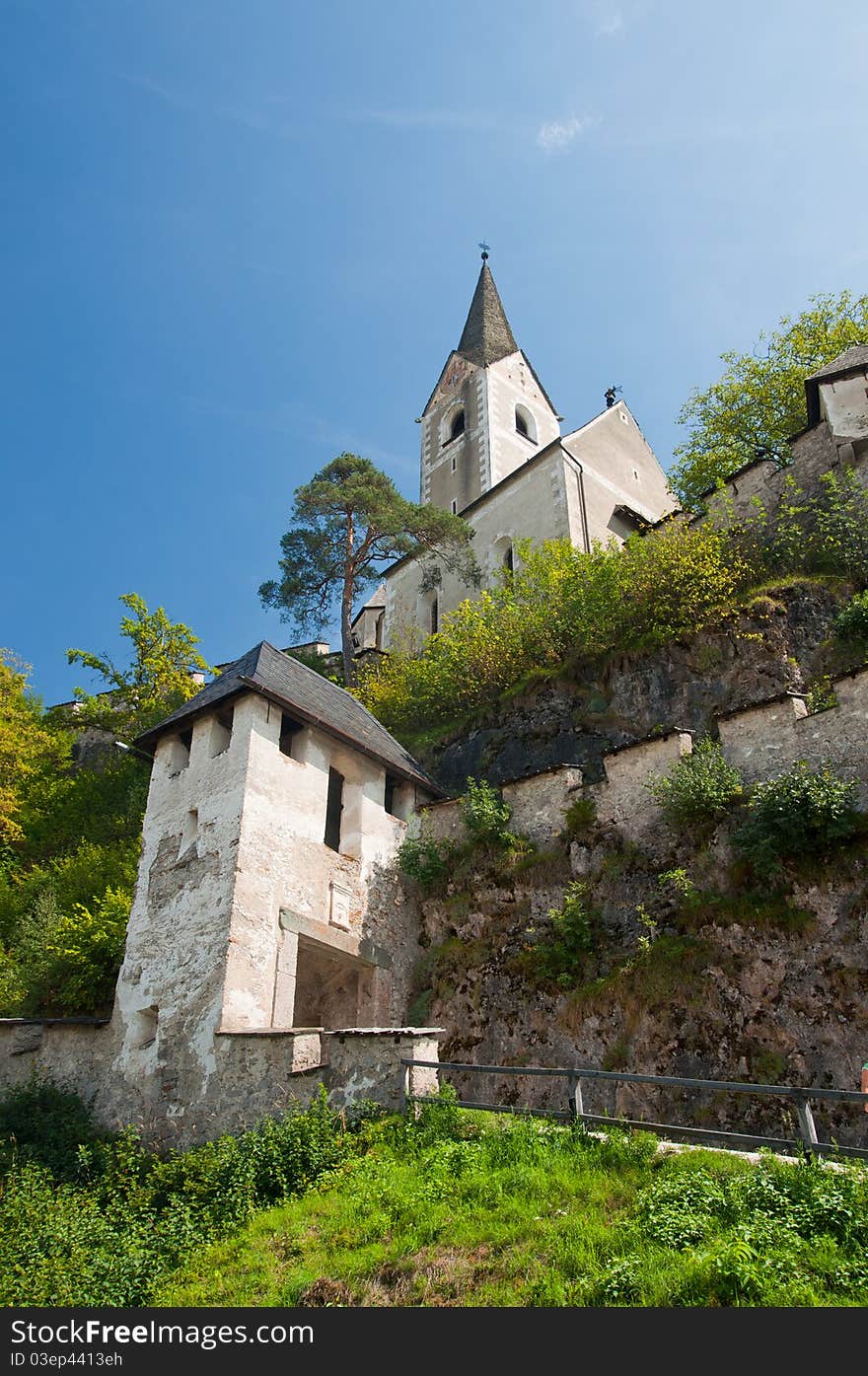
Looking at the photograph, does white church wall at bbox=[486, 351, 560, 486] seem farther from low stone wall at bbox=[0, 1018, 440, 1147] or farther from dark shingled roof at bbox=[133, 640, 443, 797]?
low stone wall at bbox=[0, 1018, 440, 1147]

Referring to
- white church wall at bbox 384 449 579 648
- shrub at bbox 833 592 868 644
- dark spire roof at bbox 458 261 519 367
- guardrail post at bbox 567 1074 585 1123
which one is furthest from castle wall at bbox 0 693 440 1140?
dark spire roof at bbox 458 261 519 367

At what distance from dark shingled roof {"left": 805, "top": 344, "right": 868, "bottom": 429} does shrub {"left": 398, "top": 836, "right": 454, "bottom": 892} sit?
13.3 m

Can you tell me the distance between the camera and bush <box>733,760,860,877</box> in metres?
11.5

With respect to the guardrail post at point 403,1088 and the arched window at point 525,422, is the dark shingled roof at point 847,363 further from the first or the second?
the guardrail post at point 403,1088

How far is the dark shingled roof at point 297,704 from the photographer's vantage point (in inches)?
630

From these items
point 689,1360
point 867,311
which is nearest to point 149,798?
point 689,1360

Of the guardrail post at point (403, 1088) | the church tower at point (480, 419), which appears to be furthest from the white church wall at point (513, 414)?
the guardrail post at point (403, 1088)

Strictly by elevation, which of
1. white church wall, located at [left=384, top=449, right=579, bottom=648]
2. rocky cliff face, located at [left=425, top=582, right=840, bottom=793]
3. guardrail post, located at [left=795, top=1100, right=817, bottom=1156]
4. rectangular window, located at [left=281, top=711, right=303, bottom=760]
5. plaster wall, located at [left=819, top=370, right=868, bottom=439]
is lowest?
guardrail post, located at [left=795, top=1100, right=817, bottom=1156]

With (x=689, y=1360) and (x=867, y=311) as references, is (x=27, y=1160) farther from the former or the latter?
(x=867, y=311)

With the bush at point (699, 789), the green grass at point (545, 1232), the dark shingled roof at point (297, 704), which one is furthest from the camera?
the dark shingled roof at point (297, 704)

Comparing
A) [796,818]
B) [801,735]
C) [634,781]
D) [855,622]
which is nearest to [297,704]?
[634,781]

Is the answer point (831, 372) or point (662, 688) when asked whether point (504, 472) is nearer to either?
point (831, 372)

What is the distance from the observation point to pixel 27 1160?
1205cm

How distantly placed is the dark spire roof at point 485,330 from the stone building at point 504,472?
0.08m
